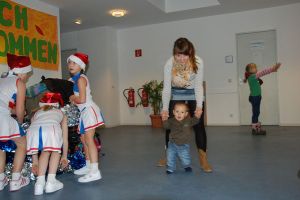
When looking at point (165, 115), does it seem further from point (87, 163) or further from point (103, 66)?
point (103, 66)

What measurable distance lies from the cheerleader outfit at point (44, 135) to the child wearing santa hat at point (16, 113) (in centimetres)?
13

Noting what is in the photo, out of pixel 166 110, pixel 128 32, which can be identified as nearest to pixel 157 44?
pixel 128 32

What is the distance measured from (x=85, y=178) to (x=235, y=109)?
494cm

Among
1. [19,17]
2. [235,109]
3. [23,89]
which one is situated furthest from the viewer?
[235,109]

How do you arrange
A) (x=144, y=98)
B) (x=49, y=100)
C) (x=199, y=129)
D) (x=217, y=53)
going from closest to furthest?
(x=49, y=100), (x=199, y=129), (x=217, y=53), (x=144, y=98)

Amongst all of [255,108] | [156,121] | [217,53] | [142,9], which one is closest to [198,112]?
[255,108]

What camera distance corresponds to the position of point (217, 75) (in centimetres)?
709

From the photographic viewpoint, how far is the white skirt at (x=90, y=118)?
2762 millimetres

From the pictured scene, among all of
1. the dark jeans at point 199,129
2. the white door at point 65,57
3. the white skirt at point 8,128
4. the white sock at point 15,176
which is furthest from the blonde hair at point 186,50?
the white door at point 65,57

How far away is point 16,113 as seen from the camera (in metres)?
A: 2.61

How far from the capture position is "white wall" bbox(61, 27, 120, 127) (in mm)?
7699

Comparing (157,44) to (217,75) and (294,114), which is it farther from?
(294,114)

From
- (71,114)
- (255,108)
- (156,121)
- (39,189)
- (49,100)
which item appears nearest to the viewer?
(39,189)

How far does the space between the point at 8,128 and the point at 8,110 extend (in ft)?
0.57
